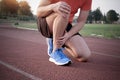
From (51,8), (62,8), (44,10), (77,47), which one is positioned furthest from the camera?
(77,47)

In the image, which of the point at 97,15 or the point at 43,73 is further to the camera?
the point at 97,15

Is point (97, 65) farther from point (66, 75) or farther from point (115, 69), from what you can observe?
point (66, 75)

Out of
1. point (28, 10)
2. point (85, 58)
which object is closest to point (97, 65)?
point (85, 58)

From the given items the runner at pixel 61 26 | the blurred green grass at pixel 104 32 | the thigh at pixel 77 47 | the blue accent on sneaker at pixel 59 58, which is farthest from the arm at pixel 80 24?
the blurred green grass at pixel 104 32

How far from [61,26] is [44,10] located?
320 mm

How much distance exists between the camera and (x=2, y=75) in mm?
2258

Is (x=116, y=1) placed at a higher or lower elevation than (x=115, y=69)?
higher

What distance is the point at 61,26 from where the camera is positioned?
2.77 meters

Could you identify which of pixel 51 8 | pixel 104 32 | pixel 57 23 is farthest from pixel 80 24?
pixel 104 32

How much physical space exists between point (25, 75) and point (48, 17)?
1.01 m

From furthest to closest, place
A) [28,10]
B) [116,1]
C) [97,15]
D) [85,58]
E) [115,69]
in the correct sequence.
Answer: [28,10]
[97,15]
[116,1]
[85,58]
[115,69]

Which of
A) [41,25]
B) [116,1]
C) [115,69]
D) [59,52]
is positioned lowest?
[115,69]

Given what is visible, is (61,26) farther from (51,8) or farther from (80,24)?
(80,24)

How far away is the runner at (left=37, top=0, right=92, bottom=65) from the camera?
2.72m
